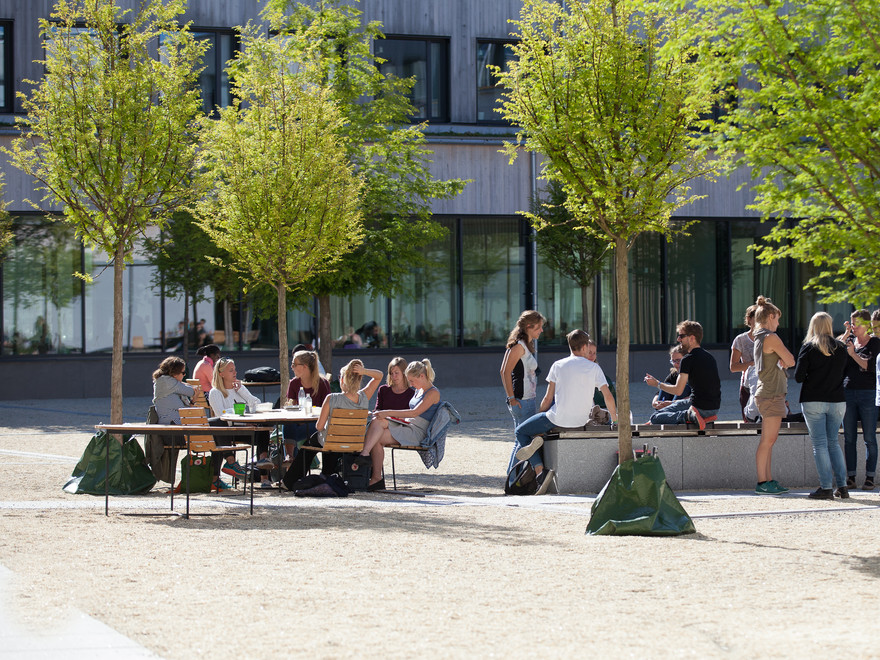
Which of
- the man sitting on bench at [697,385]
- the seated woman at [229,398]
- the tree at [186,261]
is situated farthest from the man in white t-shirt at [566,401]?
the tree at [186,261]

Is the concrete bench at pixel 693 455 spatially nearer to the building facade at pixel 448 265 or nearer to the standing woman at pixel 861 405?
the standing woman at pixel 861 405

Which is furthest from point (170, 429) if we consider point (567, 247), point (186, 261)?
point (567, 247)

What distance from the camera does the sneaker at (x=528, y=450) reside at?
11.5 m

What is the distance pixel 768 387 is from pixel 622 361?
7.67ft

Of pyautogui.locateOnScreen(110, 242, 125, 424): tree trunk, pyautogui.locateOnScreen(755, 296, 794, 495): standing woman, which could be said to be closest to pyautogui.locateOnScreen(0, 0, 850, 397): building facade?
pyautogui.locateOnScreen(110, 242, 125, 424): tree trunk

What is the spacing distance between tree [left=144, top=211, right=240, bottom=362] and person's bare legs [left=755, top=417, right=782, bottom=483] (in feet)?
50.4

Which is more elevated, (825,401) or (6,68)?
(6,68)

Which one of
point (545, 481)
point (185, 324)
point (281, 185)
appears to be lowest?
point (545, 481)

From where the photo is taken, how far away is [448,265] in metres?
30.0

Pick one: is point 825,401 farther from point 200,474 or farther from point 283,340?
point 283,340

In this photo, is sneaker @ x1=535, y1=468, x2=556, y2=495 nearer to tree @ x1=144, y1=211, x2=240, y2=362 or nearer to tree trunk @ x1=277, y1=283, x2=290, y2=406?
tree trunk @ x1=277, y1=283, x2=290, y2=406

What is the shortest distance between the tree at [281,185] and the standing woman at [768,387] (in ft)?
20.5

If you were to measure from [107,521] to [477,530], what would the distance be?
3.10m

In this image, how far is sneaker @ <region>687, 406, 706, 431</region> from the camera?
39.1ft
